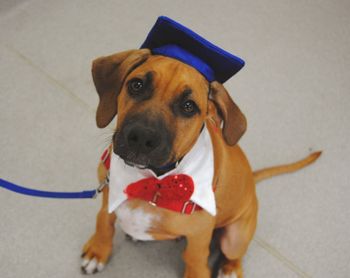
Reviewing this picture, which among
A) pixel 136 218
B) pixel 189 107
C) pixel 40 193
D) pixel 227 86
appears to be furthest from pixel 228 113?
pixel 227 86

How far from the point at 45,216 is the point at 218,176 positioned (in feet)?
3.18

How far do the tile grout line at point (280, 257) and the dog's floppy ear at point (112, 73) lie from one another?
43.7 inches

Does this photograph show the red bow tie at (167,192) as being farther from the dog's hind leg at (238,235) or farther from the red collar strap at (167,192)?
the dog's hind leg at (238,235)

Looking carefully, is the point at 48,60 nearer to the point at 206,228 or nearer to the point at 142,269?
the point at 142,269

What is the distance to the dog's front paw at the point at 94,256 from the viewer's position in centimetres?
189

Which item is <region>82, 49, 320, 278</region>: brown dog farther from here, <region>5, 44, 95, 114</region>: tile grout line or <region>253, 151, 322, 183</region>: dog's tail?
<region>5, 44, 95, 114</region>: tile grout line

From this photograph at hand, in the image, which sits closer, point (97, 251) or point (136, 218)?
point (136, 218)

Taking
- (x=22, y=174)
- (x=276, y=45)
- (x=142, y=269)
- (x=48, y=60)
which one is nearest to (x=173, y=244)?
(x=142, y=269)

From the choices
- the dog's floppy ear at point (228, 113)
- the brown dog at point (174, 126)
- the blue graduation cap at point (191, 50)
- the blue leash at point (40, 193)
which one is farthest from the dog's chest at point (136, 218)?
the blue graduation cap at point (191, 50)

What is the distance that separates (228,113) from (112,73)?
1.36ft

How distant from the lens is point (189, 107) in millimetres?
1329

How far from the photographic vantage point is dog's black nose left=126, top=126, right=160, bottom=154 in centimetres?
121

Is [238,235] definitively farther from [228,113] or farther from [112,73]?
[112,73]

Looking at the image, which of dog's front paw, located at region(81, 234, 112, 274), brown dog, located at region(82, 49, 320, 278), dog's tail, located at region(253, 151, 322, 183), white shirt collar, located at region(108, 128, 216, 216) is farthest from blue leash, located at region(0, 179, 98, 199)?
dog's tail, located at region(253, 151, 322, 183)
